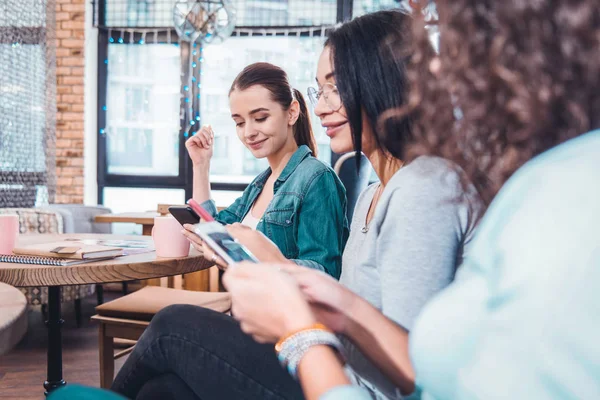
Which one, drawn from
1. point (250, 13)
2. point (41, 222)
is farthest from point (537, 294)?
point (250, 13)

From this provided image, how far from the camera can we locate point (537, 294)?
40 centimetres

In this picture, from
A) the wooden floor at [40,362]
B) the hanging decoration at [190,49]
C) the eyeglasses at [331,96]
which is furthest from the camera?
the hanging decoration at [190,49]

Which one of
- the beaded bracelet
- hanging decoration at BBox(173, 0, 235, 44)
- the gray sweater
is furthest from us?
hanging decoration at BBox(173, 0, 235, 44)

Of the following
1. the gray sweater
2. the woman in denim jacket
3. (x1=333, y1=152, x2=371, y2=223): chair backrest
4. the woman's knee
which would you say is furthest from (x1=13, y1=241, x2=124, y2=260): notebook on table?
(x1=333, y1=152, x2=371, y2=223): chair backrest

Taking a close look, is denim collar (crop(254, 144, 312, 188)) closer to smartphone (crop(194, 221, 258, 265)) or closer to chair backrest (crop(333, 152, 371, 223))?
chair backrest (crop(333, 152, 371, 223))

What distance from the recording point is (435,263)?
736 millimetres

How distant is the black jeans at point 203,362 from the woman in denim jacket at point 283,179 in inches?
14.4

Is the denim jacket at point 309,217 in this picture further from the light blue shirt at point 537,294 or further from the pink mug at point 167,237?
the light blue shirt at point 537,294

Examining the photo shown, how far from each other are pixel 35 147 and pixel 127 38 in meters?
1.20

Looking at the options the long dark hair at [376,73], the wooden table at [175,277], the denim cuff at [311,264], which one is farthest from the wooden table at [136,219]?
the long dark hair at [376,73]

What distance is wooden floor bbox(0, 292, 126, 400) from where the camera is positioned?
2.39 m

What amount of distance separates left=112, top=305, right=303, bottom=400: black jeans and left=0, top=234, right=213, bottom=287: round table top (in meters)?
0.26

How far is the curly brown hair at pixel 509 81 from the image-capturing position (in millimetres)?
467

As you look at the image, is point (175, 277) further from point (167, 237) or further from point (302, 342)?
point (302, 342)
